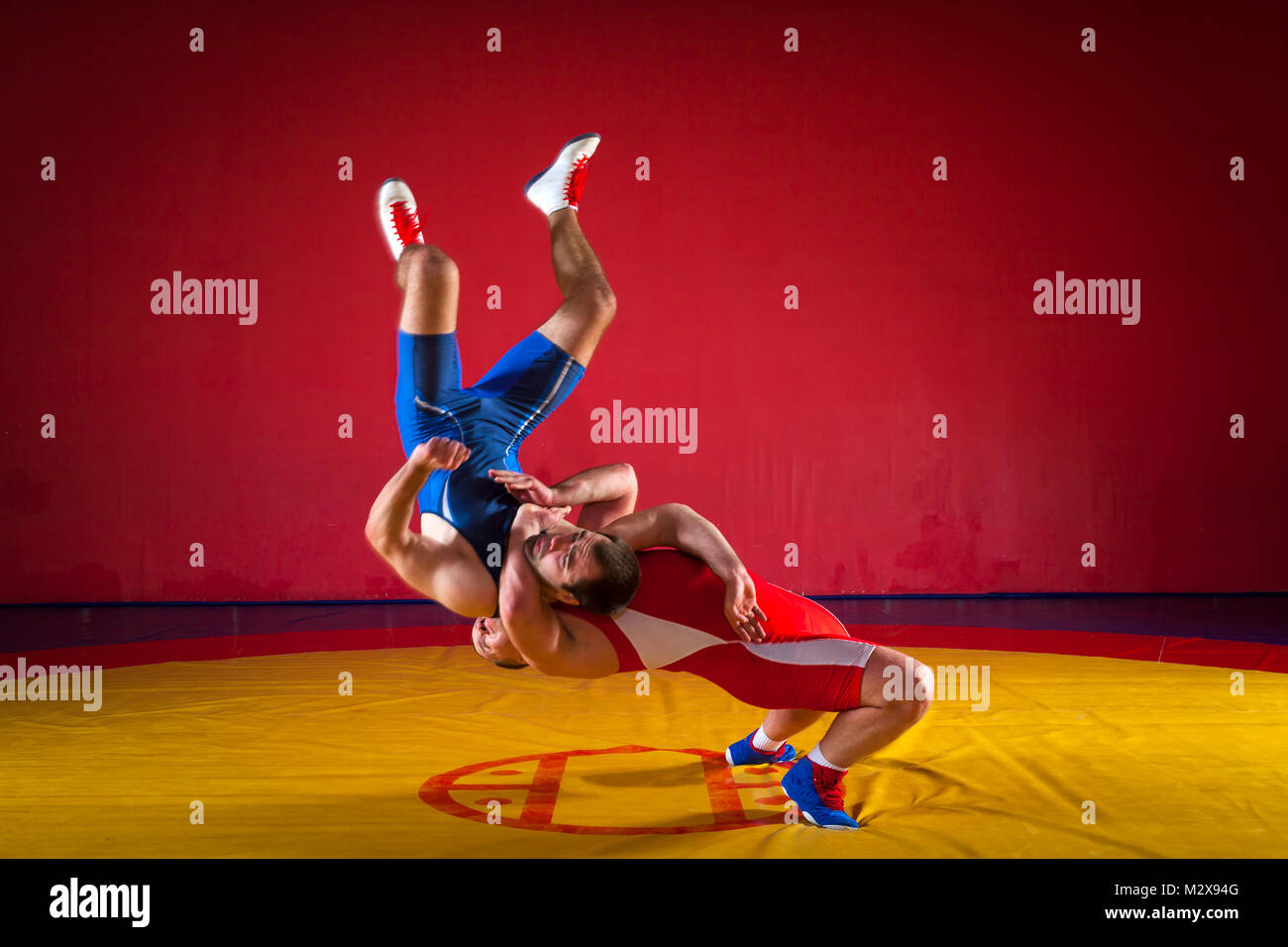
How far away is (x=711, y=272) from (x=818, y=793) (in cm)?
542

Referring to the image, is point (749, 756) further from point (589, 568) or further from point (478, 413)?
point (478, 413)

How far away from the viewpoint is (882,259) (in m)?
7.71

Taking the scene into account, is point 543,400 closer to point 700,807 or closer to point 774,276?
point 700,807

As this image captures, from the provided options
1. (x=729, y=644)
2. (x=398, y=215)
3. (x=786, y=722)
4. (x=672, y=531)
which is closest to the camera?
(x=729, y=644)

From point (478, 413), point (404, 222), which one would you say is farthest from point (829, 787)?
point (404, 222)

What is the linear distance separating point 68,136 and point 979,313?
613 centimetres

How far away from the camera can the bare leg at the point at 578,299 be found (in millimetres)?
3406

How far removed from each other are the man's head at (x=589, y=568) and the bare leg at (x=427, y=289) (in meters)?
0.80

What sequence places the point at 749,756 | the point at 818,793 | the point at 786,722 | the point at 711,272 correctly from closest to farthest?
the point at 818,793
the point at 786,722
the point at 749,756
the point at 711,272

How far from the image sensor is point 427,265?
10.5ft

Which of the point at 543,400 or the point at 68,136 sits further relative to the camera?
the point at 68,136

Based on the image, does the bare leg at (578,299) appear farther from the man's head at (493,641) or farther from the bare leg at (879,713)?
the bare leg at (879,713)

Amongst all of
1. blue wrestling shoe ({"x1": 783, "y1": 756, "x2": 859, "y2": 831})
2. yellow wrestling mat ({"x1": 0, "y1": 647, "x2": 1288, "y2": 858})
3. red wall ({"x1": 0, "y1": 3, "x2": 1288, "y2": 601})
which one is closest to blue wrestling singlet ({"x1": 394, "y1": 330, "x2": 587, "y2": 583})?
yellow wrestling mat ({"x1": 0, "y1": 647, "x2": 1288, "y2": 858})

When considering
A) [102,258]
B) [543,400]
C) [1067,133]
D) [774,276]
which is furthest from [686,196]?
[543,400]
